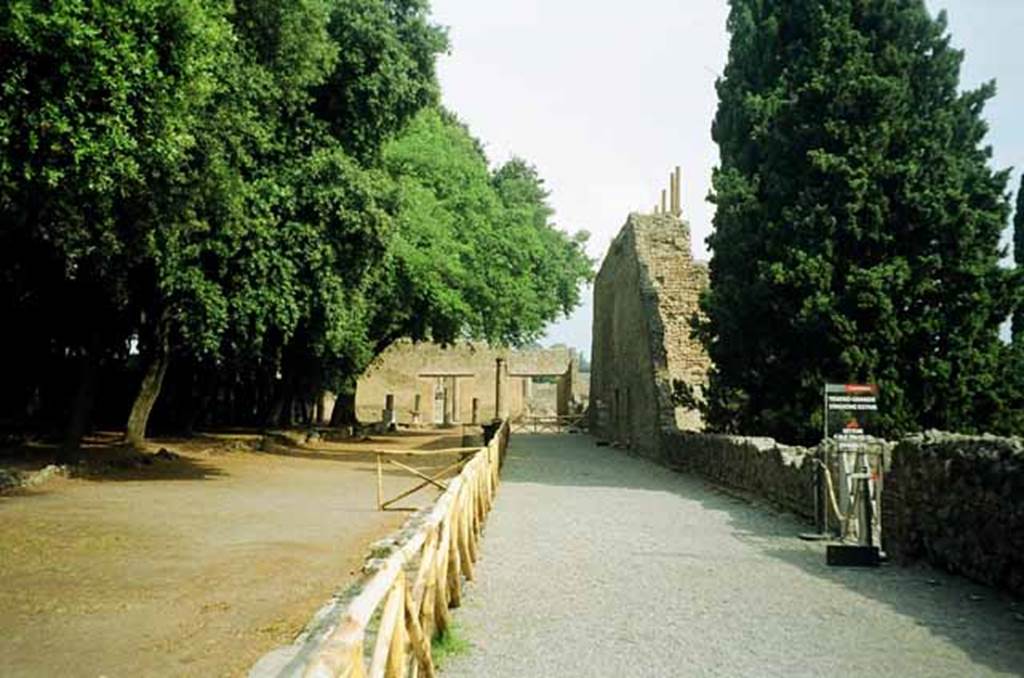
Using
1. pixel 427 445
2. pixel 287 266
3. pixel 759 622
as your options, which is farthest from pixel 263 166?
pixel 427 445

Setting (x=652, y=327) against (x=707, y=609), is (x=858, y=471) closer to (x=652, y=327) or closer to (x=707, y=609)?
(x=707, y=609)

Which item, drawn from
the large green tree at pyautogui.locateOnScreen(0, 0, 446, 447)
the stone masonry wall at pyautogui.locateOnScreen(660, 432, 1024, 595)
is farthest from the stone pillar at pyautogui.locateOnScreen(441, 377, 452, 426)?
the stone masonry wall at pyautogui.locateOnScreen(660, 432, 1024, 595)

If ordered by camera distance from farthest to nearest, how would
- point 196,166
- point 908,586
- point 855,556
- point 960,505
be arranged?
point 196,166 → point 855,556 → point 960,505 → point 908,586

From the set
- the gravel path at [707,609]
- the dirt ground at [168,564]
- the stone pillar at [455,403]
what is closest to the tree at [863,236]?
the gravel path at [707,609]

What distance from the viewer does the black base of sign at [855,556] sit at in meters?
9.77

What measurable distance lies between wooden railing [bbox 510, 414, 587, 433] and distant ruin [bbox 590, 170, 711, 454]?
13.3 m

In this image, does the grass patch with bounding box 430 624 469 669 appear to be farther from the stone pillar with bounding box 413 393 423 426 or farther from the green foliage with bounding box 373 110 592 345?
the stone pillar with bounding box 413 393 423 426

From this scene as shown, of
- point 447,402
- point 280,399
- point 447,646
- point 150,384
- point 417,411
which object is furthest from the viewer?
point 447,402

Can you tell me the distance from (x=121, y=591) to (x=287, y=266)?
31.6 ft

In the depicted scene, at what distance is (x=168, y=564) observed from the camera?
33.7 ft

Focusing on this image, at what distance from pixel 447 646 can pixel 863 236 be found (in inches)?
498

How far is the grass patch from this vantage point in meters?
6.07

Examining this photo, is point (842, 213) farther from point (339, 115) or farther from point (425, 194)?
point (425, 194)

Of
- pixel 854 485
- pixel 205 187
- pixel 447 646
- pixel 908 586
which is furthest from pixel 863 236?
pixel 447 646
